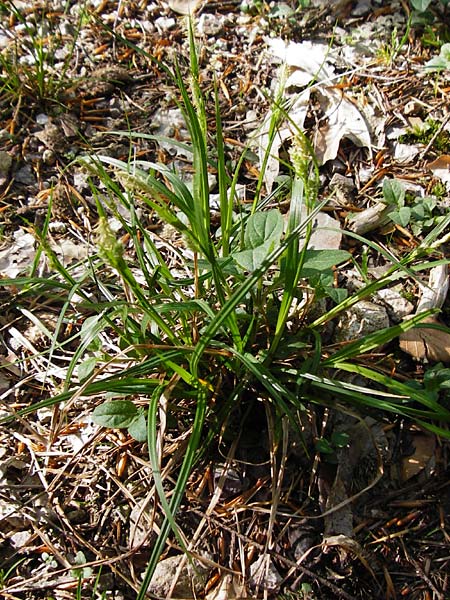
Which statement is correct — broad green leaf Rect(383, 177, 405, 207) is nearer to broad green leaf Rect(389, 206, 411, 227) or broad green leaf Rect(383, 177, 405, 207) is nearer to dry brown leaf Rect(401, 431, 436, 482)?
broad green leaf Rect(389, 206, 411, 227)

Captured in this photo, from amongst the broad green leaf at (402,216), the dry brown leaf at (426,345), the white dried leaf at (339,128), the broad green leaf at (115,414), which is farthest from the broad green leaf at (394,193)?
the broad green leaf at (115,414)

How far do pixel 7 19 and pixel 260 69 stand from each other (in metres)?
1.18

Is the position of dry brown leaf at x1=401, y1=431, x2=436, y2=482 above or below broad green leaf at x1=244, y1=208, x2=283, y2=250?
below

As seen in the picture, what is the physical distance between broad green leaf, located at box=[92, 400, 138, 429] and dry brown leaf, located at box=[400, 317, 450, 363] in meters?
0.82

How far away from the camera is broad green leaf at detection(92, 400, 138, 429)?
1469mm

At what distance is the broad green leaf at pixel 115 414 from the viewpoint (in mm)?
1469

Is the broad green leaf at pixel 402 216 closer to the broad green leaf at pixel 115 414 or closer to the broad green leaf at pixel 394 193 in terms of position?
the broad green leaf at pixel 394 193

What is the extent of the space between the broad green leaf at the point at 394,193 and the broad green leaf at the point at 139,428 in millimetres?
1070

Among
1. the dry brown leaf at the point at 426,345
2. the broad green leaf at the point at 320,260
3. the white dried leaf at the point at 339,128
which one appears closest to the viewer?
the broad green leaf at the point at 320,260

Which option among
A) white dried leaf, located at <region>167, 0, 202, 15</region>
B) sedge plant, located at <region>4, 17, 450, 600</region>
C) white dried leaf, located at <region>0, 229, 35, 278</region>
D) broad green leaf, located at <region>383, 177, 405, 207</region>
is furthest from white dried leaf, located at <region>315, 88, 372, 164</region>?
white dried leaf, located at <region>0, 229, 35, 278</region>

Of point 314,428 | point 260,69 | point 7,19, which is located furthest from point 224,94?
point 314,428

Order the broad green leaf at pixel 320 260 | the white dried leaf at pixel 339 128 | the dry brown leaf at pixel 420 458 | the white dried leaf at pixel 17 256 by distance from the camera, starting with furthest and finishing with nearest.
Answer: the white dried leaf at pixel 339 128 → the white dried leaf at pixel 17 256 → the dry brown leaf at pixel 420 458 → the broad green leaf at pixel 320 260

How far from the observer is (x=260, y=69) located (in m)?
2.47

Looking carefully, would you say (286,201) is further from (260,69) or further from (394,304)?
(260,69)
